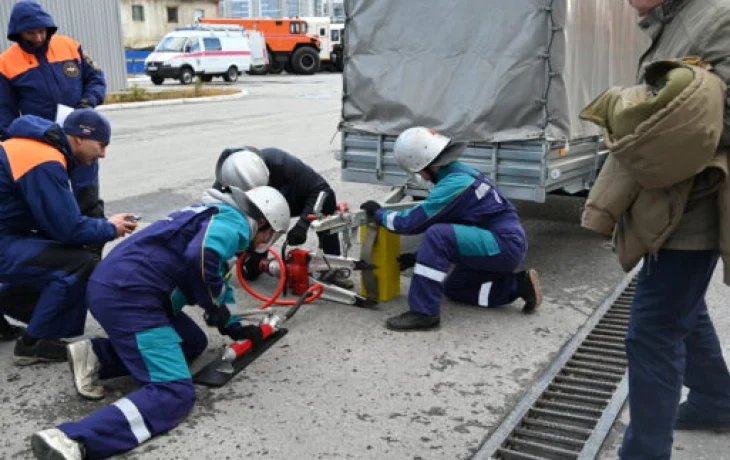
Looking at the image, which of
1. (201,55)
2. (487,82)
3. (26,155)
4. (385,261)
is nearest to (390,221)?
(385,261)

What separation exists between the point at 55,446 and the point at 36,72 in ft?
10.7

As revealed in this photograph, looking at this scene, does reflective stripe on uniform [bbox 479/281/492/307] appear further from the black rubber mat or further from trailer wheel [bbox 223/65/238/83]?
trailer wheel [bbox 223/65/238/83]

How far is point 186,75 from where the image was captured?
99.6 ft

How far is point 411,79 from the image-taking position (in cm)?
619

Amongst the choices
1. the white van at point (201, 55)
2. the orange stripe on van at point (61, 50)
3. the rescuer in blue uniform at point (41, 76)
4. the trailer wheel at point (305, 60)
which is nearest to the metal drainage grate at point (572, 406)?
the rescuer in blue uniform at point (41, 76)

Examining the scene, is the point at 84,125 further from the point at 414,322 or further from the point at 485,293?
the point at 485,293

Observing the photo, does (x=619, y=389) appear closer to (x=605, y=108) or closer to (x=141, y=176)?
(x=605, y=108)

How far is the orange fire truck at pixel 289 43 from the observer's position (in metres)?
38.1

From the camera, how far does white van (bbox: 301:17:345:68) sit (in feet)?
131

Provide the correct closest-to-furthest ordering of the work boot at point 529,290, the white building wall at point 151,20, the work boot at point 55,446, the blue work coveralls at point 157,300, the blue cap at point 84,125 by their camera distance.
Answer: the work boot at point 55,446 < the blue work coveralls at point 157,300 < the blue cap at point 84,125 < the work boot at point 529,290 < the white building wall at point 151,20

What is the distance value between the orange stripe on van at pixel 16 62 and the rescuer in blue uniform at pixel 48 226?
1.44m

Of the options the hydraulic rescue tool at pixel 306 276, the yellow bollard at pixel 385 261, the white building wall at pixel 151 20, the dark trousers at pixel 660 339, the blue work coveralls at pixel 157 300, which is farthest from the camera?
the white building wall at pixel 151 20

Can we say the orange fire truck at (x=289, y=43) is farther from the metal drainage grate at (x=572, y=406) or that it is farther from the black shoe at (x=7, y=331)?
the metal drainage grate at (x=572, y=406)

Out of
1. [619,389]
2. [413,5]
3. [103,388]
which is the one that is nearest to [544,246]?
[413,5]
